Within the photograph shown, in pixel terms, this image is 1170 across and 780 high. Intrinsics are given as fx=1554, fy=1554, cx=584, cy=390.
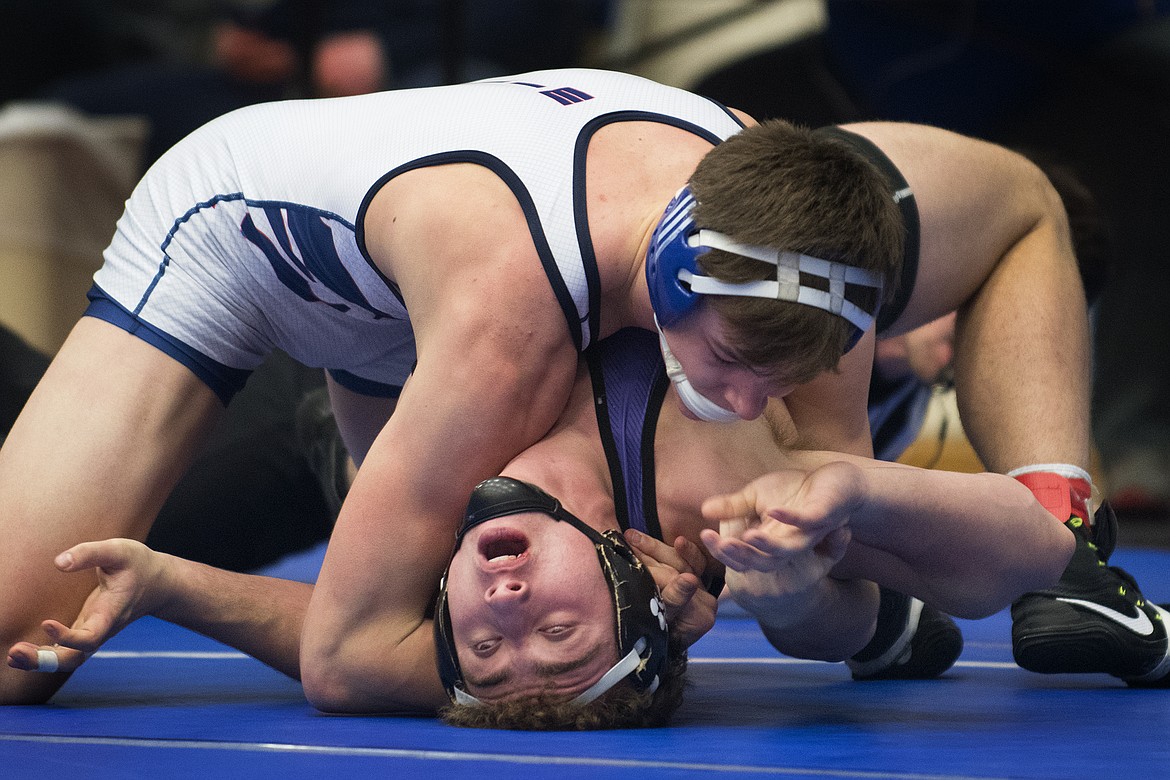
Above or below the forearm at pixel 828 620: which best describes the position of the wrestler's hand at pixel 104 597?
above

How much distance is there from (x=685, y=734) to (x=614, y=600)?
22cm

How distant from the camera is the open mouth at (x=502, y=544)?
2334 millimetres

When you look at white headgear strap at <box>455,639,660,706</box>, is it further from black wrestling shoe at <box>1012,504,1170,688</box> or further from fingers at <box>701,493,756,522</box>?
black wrestling shoe at <box>1012,504,1170,688</box>

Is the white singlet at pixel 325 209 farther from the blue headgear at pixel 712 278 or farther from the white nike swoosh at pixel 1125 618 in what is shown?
the white nike swoosh at pixel 1125 618

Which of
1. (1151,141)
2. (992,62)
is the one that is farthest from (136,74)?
(1151,141)

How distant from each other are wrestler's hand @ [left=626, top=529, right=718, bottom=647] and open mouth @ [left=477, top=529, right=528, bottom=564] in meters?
0.22

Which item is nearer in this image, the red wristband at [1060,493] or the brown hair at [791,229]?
the brown hair at [791,229]

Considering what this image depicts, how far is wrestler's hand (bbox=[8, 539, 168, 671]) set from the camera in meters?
2.49

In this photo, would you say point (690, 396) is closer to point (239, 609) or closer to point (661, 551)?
point (661, 551)

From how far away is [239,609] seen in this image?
2.75m

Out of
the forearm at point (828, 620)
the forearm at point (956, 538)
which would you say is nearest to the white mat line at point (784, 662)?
the forearm at point (828, 620)

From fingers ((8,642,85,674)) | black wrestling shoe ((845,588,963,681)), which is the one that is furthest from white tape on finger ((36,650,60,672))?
black wrestling shoe ((845,588,963,681))

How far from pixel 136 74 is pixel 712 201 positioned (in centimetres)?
542

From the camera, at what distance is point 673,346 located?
7.91 feet
